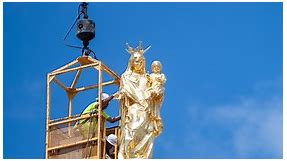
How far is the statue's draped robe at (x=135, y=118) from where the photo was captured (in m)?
51.2

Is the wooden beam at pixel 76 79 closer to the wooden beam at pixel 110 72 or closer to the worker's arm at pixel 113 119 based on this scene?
the wooden beam at pixel 110 72

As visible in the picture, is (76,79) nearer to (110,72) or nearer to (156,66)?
(110,72)

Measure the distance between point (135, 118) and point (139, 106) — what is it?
321 mm

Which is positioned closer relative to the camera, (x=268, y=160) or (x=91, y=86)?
(x=268, y=160)

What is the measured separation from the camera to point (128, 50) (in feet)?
170

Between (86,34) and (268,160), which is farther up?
(86,34)

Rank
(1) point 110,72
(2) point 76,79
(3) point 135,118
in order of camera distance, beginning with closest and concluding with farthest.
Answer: (3) point 135,118 < (1) point 110,72 < (2) point 76,79

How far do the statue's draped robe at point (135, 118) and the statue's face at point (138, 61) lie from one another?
5.9 inches

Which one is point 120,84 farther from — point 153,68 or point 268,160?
point 268,160

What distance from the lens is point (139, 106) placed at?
2042 inches

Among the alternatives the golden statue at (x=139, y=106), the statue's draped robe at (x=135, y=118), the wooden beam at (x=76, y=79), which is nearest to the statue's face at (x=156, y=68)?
the golden statue at (x=139, y=106)

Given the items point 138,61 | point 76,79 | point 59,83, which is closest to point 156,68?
point 138,61

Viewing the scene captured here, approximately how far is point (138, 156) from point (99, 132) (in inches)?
55.0

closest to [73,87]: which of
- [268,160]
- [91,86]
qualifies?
[91,86]
